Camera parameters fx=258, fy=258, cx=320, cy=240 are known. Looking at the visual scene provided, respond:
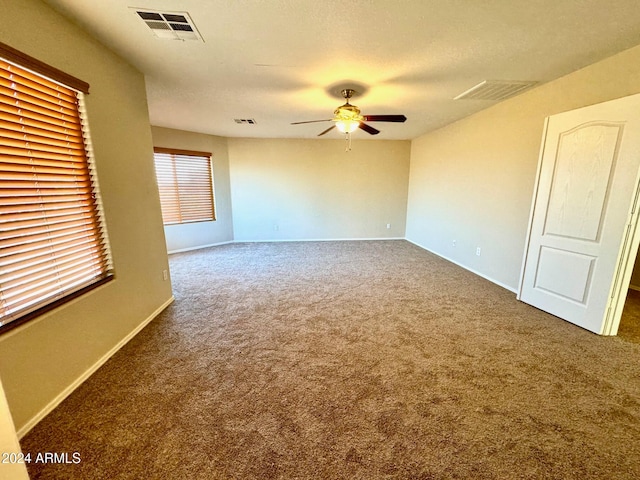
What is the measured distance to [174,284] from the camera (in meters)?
3.69

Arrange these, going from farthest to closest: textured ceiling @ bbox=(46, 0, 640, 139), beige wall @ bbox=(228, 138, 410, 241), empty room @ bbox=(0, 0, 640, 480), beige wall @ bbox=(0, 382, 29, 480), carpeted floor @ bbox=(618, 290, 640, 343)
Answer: beige wall @ bbox=(228, 138, 410, 241) → carpeted floor @ bbox=(618, 290, 640, 343) → textured ceiling @ bbox=(46, 0, 640, 139) → empty room @ bbox=(0, 0, 640, 480) → beige wall @ bbox=(0, 382, 29, 480)

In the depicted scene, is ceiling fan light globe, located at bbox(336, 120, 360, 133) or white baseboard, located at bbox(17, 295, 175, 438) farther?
ceiling fan light globe, located at bbox(336, 120, 360, 133)

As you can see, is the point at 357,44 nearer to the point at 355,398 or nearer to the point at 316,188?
the point at 355,398

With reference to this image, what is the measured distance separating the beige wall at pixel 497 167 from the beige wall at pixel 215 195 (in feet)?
14.8

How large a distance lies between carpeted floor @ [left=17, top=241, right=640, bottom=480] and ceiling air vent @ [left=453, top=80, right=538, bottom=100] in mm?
2458

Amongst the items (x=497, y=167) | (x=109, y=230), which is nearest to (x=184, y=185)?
(x=109, y=230)

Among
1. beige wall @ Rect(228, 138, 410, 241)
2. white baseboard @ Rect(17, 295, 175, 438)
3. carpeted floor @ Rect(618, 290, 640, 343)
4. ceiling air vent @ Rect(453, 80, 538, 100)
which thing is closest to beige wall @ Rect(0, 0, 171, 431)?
white baseboard @ Rect(17, 295, 175, 438)

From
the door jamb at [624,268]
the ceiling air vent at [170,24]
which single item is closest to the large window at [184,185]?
the ceiling air vent at [170,24]

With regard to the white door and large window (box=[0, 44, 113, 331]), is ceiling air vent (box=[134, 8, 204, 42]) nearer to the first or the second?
large window (box=[0, 44, 113, 331])

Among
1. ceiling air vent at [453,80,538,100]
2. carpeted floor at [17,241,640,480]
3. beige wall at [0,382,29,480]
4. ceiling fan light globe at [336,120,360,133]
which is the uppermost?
ceiling air vent at [453,80,538,100]

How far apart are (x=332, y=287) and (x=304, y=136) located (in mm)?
3711

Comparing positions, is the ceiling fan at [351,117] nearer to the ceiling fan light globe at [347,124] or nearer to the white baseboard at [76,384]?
the ceiling fan light globe at [347,124]

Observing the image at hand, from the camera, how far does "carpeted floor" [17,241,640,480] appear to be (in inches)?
51.1

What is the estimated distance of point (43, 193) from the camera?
1.63 m
